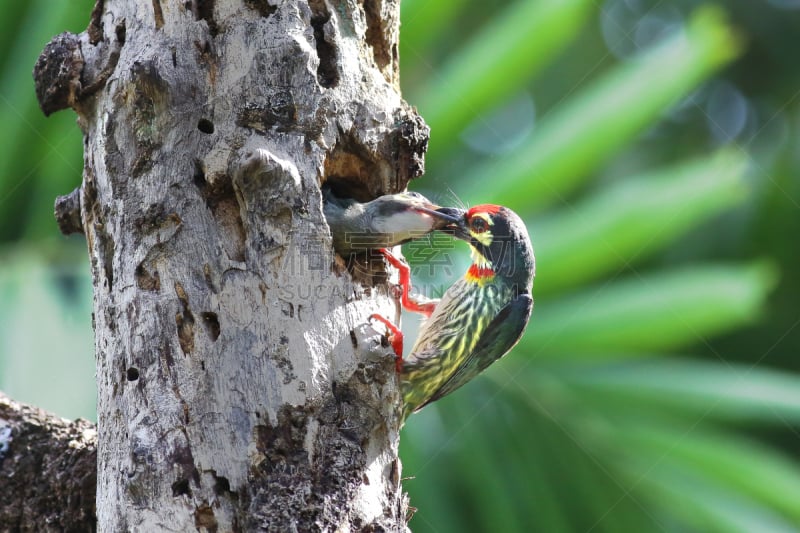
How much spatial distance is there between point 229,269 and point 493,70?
9.29ft

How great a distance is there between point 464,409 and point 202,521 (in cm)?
291

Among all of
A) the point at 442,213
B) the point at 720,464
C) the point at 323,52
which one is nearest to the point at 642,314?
the point at 720,464

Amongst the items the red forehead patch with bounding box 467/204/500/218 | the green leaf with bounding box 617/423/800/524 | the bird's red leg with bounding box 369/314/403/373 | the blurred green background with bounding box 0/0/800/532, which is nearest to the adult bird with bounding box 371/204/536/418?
the red forehead patch with bounding box 467/204/500/218

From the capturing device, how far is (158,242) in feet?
8.79

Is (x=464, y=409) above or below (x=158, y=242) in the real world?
below

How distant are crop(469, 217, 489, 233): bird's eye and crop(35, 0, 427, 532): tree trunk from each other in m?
0.90

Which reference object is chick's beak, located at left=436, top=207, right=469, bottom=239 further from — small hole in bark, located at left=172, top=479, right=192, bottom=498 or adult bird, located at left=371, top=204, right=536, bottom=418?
small hole in bark, located at left=172, top=479, right=192, bottom=498

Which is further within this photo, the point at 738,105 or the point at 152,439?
the point at 738,105

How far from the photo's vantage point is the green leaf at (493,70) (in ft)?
16.4

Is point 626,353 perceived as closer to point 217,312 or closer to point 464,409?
point 464,409

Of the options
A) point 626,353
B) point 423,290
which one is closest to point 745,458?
point 626,353

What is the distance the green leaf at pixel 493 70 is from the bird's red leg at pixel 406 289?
132cm

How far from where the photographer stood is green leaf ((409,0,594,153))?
500 cm

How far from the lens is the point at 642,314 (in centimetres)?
505
